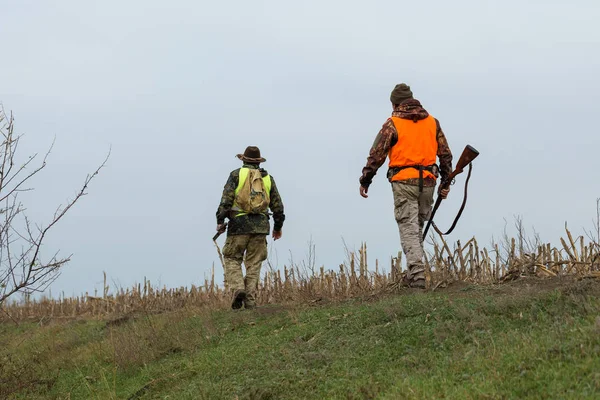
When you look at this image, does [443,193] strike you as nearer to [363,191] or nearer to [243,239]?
[363,191]

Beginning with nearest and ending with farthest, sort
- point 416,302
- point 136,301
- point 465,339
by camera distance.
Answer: point 465,339, point 416,302, point 136,301

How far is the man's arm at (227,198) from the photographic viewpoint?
433 inches

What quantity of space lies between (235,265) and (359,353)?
14.8 ft

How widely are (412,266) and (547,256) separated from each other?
2.60 meters

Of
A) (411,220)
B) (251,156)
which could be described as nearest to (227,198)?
(251,156)

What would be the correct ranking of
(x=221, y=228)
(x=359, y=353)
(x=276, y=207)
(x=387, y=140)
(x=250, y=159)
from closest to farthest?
(x=359, y=353), (x=387, y=140), (x=221, y=228), (x=250, y=159), (x=276, y=207)

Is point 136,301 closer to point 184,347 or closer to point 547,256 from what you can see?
point 184,347

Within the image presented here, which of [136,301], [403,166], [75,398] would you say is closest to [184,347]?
[75,398]

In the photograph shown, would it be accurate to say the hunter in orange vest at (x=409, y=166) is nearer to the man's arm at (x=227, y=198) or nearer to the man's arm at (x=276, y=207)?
the man's arm at (x=276, y=207)

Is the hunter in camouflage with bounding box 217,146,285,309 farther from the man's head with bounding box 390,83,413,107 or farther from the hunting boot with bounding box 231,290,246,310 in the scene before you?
the man's head with bounding box 390,83,413,107

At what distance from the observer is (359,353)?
6879mm

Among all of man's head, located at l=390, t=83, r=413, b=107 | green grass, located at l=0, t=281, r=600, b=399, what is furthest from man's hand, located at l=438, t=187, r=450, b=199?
green grass, located at l=0, t=281, r=600, b=399

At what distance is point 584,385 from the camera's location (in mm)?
4820

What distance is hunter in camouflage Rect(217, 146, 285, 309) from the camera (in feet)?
36.1
